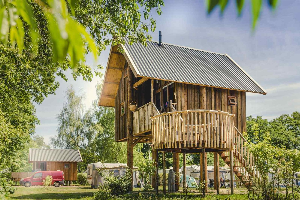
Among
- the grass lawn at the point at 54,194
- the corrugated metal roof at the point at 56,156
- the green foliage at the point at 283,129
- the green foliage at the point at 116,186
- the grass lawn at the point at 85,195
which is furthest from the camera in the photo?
the green foliage at the point at 283,129

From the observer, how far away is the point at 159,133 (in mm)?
14633

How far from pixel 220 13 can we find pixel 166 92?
18407 millimetres

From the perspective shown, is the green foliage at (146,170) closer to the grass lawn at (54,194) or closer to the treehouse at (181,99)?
the treehouse at (181,99)

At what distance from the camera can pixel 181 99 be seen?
17.7 m

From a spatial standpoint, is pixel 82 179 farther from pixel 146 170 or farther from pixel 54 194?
pixel 146 170

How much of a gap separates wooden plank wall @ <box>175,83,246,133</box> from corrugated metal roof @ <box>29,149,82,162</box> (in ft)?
91.3

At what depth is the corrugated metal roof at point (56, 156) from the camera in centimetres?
4297

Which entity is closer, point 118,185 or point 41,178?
point 118,185

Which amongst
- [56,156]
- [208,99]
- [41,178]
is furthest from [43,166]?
[208,99]

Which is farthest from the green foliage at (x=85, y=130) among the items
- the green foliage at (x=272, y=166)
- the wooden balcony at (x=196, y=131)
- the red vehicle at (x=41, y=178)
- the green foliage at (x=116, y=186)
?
the green foliage at (x=272, y=166)

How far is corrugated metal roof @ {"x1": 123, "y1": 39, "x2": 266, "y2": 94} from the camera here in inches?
678

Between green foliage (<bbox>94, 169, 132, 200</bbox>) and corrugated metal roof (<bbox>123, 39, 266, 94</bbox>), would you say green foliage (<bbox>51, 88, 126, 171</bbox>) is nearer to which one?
corrugated metal roof (<bbox>123, 39, 266, 94</bbox>)

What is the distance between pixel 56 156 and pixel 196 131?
33.1m

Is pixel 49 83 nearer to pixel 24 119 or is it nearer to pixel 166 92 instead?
pixel 166 92
